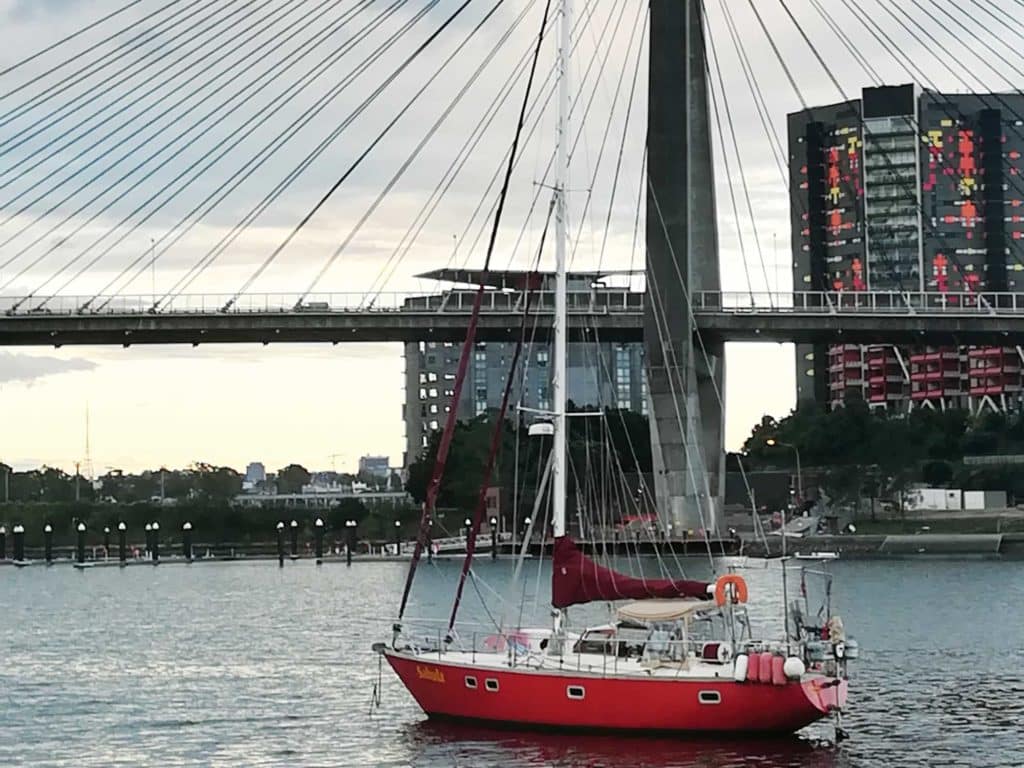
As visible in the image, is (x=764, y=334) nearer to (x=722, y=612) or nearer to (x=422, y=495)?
(x=422, y=495)

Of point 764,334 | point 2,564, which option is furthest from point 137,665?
point 2,564

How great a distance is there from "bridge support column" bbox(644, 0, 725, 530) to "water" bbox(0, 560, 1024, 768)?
5.55m

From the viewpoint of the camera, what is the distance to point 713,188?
271ft

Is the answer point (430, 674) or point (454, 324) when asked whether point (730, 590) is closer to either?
point (430, 674)

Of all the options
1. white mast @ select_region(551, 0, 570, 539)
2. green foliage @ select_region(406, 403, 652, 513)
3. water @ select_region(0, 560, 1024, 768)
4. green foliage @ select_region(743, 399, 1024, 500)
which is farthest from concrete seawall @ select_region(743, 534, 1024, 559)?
white mast @ select_region(551, 0, 570, 539)

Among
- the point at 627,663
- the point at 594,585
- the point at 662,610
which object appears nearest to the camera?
the point at 627,663

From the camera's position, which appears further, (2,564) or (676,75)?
(2,564)

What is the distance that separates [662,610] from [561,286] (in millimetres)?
5986

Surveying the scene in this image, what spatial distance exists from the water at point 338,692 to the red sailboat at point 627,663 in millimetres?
463

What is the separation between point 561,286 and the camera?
35781 mm

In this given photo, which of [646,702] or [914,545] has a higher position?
[914,545]

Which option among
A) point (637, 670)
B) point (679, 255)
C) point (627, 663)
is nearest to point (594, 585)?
point (627, 663)

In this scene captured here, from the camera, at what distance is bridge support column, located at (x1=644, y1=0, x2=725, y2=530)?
80.8 meters

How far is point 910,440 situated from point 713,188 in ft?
171
